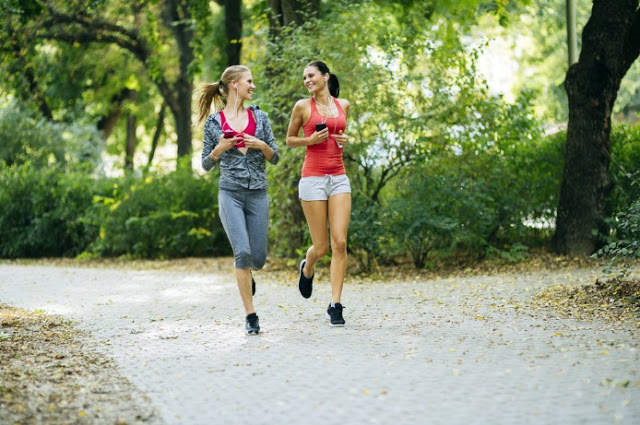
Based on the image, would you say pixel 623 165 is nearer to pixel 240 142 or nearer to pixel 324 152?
pixel 324 152

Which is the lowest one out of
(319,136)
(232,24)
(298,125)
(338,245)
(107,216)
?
(338,245)

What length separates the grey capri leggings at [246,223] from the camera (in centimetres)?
689

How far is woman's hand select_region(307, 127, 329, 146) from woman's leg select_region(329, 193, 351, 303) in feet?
1.67

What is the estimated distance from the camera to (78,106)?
27984 millimetres

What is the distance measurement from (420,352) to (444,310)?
2.33 metres

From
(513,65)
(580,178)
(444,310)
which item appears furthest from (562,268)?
(513,65)

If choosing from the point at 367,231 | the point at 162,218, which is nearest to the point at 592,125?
the point at 367,231

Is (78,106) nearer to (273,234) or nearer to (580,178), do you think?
(273,234)

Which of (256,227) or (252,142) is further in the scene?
Result: (256,227)

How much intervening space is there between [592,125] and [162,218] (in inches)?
329

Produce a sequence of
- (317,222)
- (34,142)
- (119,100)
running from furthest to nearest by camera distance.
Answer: (119,100)
(34,142)
(317,222)

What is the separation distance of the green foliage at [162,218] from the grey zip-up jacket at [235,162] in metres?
9.36

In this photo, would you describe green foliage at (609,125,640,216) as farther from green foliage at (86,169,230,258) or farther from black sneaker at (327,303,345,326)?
green foliage at (86,169,230,258)

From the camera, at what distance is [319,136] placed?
7020 mm
